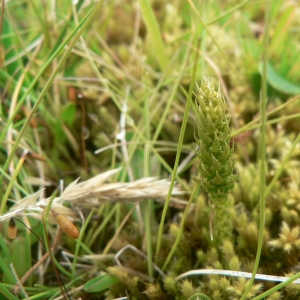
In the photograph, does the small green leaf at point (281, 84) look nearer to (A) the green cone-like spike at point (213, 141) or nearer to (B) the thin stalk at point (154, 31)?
(B) the thin stalk at point (154, 31)

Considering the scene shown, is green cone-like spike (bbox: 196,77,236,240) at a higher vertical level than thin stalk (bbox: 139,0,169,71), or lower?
lower

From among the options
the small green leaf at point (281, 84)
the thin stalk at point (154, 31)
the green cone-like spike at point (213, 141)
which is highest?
the thin stalk at point (154, 31)

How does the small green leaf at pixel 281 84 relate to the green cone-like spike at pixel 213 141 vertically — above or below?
below

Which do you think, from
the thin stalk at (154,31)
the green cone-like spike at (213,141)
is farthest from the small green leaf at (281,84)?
the green cone-like spike at (213,141)

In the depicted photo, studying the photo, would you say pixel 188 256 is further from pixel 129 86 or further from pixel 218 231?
pixel 129 86

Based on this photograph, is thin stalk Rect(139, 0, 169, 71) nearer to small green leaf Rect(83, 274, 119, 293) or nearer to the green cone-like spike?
the green cone-like spike

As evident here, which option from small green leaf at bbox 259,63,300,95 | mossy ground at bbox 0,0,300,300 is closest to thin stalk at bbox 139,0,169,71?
mossy ground at bbox 0,0,300,300

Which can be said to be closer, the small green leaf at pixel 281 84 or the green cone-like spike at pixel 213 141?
the green cone-like spike at pixel 213 141

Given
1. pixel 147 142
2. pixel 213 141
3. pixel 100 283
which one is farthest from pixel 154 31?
pixel 100 283
